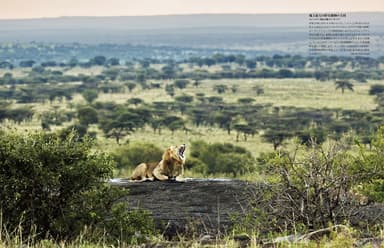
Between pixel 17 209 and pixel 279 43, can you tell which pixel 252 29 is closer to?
pixel 279 43

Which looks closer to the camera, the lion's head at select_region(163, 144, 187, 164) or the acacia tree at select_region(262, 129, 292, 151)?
the lion's head at select_region(163, 144, 187, 164)

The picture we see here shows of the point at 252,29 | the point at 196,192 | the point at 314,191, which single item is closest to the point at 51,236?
the point at 314,191

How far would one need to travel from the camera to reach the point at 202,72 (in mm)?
95812

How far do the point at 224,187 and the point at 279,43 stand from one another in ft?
466

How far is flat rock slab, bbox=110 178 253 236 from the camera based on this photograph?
9.91m

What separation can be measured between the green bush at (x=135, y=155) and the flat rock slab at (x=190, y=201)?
39.8 feet

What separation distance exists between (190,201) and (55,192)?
3830mm

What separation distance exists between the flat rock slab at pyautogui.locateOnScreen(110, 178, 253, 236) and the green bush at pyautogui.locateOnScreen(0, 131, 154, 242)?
4.44 ft

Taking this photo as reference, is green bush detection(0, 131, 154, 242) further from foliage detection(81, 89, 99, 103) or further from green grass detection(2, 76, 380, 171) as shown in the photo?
foliage detection(81, 89, 99, 103)

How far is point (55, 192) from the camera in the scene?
314 inches

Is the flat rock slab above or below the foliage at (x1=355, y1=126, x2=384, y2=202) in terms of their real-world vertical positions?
below

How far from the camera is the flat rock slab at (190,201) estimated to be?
9.91 m

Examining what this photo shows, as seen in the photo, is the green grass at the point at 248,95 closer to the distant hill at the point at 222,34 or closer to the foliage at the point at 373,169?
the foliage at the point at 373,169

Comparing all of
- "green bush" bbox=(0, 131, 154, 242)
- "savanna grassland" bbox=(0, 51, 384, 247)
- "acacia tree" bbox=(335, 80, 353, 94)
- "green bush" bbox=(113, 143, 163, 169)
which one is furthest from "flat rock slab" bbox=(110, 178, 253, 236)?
"acacia tree" bbox=(335, 80, 353, 94)
